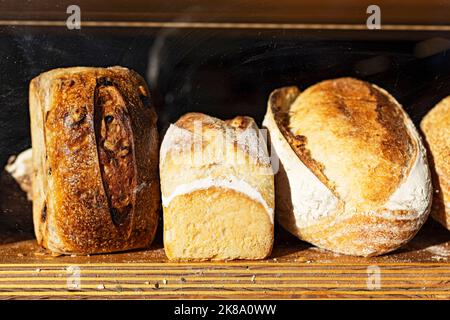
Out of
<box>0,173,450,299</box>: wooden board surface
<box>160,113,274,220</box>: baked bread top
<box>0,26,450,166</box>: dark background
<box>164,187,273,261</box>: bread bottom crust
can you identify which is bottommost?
<box>0,173,450,299</box>: wooden board surface

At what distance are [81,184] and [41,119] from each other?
230 millimetres

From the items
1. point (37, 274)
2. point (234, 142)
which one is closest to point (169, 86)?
point (234, 142)

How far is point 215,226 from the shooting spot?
1431 mm

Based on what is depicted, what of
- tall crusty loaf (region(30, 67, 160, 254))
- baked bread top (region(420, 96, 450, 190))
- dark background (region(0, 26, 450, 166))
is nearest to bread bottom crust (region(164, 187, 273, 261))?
tall crusty loaf (region(30, 67, 160, 254))

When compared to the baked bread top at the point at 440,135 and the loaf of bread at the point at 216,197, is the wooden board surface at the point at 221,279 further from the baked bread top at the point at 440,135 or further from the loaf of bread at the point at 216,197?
the baked bread top at the point at 440,135

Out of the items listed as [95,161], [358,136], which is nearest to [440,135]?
[358,136]

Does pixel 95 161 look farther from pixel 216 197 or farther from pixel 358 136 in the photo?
pixel 358 136

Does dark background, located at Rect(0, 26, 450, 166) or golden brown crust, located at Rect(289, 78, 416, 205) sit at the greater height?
dark background, located at Rect(0, 26, 450, 166)

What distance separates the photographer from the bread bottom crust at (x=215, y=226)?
1419mm

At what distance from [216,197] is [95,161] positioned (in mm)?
307

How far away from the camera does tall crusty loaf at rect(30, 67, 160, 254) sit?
55.2 inches

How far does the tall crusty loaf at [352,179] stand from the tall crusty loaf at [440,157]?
0.08m

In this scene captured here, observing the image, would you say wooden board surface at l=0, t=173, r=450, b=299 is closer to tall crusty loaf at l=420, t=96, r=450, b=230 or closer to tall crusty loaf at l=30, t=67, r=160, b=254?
tall crusty loaf at l=30, t=67, r=160, b=254

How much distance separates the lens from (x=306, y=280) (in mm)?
1429
